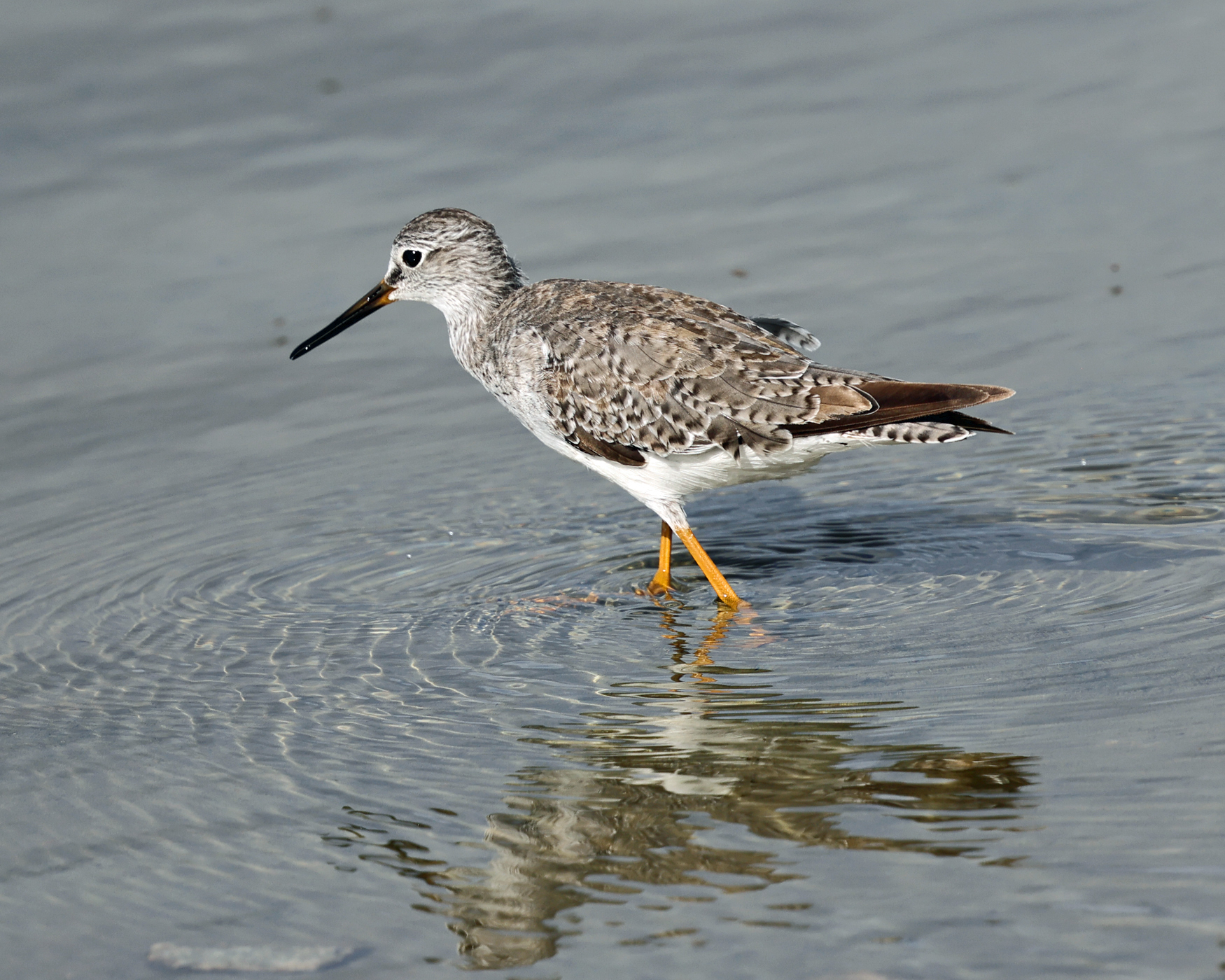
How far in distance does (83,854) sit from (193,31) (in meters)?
11.9

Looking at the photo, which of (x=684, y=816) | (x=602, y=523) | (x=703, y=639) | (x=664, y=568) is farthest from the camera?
(x=602, y=523)

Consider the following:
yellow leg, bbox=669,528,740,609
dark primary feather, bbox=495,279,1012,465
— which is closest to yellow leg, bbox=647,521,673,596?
yellow leg, bbox=669,528,740,609

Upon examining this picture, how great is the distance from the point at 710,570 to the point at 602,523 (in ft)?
4.20

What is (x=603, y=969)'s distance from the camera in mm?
4430

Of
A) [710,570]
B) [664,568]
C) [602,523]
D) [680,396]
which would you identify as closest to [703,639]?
[710,570]

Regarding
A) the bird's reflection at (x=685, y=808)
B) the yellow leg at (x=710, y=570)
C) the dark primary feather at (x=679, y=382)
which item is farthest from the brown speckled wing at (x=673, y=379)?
the bird's reflection at (x=685, y=808)

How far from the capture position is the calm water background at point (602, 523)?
4.88 meters

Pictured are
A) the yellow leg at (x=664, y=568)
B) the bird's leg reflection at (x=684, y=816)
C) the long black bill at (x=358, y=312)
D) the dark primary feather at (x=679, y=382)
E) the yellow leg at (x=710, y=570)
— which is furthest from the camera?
the long black bill at (x=358, y=312)

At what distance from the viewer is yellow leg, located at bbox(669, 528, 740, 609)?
7.72 meters

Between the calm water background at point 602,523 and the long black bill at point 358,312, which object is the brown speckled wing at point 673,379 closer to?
the calm water background at point 602,523

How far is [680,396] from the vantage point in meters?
7.88

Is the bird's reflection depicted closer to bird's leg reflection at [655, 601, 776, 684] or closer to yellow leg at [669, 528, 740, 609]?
bird's leg reflection at [655, 601, 776, 684]

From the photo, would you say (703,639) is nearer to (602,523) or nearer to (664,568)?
(664,568)

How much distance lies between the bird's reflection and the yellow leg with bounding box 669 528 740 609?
1.30 meters
